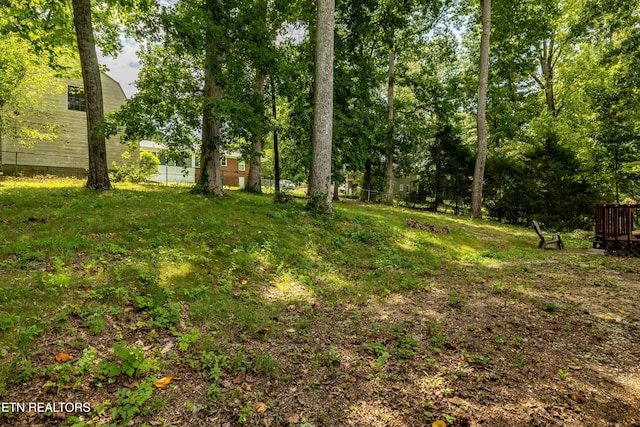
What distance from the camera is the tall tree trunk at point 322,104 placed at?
9094 millimetres

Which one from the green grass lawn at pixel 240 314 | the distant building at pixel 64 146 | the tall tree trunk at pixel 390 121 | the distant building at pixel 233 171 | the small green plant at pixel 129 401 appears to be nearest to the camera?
the small green plant at pixel 129 401

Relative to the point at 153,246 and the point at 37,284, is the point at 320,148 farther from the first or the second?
the point at 37,284

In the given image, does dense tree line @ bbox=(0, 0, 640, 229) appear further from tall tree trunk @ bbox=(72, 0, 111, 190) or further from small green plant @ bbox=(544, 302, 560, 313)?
small green plant @ bbox=(544, 302, 560, 313)

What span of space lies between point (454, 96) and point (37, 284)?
870 inches

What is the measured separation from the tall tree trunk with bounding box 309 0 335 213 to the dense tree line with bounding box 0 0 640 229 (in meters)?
0.04

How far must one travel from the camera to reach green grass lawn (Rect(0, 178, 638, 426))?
264 cm

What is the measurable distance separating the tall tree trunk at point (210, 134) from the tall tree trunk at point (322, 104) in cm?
308

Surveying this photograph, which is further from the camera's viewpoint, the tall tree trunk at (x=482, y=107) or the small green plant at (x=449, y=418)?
the tall tree trunk at (x=482, y=107)

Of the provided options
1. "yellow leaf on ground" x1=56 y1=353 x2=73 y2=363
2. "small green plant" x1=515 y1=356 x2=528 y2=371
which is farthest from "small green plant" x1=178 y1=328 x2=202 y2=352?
"small green plant" x1=515 y1=356 x2=528 y2=371

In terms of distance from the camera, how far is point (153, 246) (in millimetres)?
5512

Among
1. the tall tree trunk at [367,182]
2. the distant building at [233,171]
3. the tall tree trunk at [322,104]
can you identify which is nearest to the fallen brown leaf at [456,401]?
the tall tree trunk at [322,104]

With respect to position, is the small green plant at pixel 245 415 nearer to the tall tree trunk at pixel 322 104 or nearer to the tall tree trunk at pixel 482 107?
the tall tree trunk at pixel 322 104

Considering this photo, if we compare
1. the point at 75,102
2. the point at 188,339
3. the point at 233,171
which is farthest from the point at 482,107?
the point at 233,171

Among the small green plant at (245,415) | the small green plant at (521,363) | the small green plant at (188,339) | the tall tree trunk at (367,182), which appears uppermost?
the tall tree trunk at (367,182)
